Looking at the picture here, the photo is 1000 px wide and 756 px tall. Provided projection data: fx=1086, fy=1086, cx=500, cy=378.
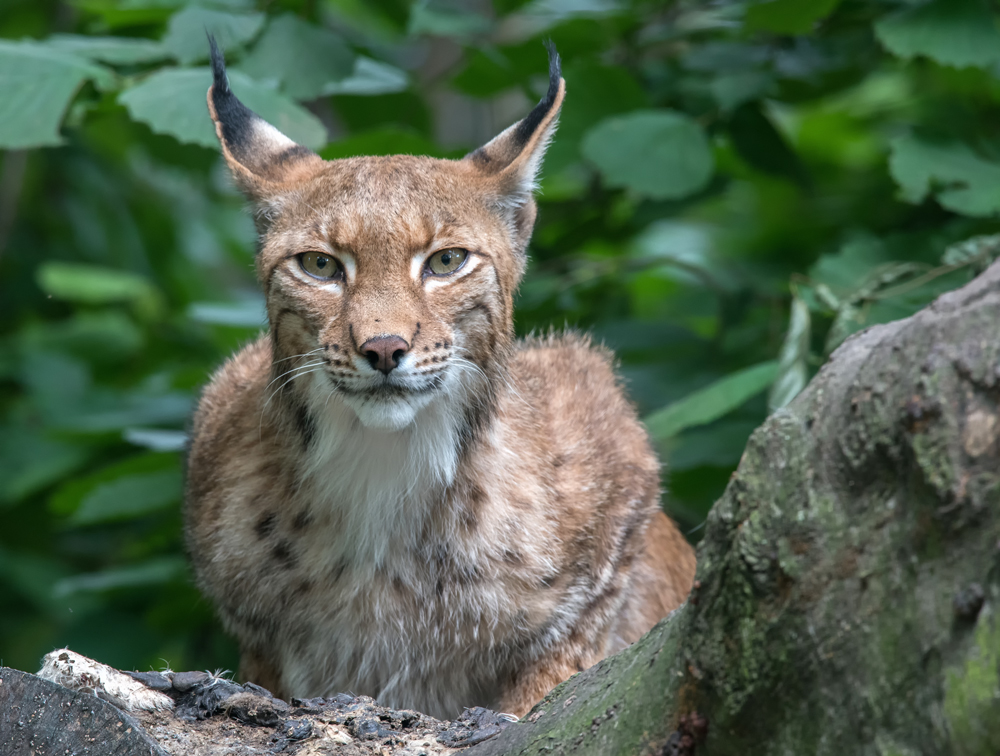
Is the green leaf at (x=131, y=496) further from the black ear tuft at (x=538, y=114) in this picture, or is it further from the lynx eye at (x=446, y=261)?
the black ear tuft at (x=538, y=114)

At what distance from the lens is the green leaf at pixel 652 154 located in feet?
17.9

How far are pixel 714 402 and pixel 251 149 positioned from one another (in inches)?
86.8

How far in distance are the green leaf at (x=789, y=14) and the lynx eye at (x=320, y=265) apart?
9.13ft

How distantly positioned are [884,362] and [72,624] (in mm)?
5768

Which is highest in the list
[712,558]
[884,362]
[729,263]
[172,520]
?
[884,362]

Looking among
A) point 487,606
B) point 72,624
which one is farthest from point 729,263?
point 72,624

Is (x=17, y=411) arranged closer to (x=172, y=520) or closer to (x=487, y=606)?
(x=172, y=520)

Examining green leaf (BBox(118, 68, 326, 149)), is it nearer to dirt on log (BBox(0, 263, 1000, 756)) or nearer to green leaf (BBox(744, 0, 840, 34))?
green leaf (BBox(744, 0, 840, 34))

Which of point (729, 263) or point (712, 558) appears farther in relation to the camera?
point (729, 263)

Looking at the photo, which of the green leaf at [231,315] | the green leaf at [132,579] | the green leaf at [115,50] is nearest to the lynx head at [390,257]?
the green leaf at [115,50]

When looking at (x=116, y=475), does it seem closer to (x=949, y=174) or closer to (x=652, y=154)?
(x=652, y=154)

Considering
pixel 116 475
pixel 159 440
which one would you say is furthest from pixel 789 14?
pixel 116 475

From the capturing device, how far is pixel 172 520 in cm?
659

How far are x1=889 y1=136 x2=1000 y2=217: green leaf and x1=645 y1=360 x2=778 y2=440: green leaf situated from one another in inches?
44.6
